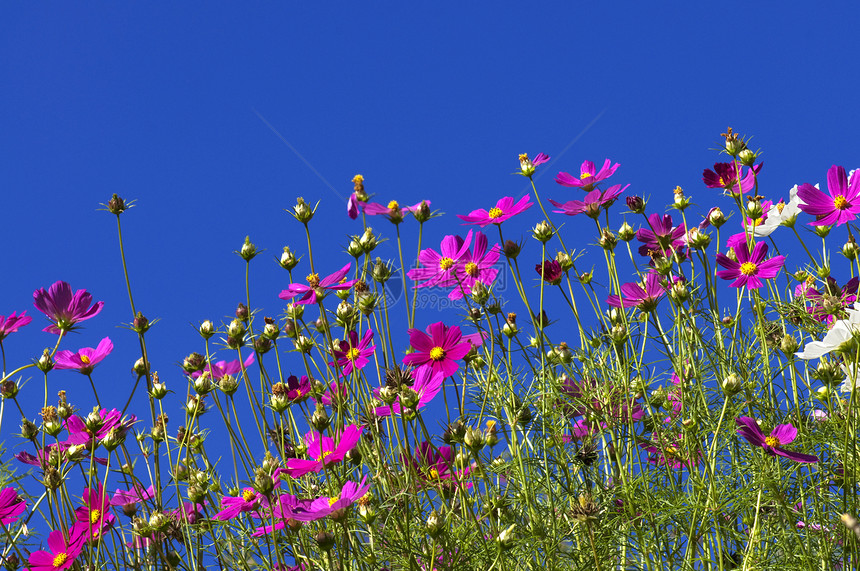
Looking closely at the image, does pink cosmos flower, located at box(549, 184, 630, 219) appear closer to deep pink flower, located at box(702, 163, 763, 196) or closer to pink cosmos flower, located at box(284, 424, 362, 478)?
deep pink flower, located at box(702, 163, 763, 196)

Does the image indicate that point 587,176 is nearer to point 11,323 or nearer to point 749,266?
point 749,266

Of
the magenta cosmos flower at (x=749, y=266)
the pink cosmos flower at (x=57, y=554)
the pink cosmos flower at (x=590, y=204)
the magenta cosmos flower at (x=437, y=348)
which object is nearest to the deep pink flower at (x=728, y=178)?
the magenta cosmos flower at (x=749, y=266)

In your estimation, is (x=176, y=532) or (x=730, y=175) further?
(x=730, y=175)

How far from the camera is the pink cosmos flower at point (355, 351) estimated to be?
1.38m

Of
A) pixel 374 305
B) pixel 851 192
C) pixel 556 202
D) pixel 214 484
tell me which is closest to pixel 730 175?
pixel 851 192

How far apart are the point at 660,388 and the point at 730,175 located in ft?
1.61

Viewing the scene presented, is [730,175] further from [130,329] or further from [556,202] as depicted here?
[130,329]

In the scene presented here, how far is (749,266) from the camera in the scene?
1.48m

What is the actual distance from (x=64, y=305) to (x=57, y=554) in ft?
1.45

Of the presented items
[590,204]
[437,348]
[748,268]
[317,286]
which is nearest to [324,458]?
[437,348]

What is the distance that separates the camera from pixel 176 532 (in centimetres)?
134

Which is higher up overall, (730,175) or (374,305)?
(730,175)

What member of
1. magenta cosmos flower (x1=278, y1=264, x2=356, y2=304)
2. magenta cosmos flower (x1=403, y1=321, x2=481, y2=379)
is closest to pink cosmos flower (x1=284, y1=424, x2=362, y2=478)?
magenta cosmos flower (x1=403, y1=321, x2=481, y2=379)

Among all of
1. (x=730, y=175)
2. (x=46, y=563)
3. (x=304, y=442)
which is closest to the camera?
(x=46, y=563)
